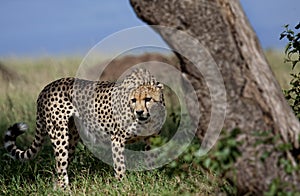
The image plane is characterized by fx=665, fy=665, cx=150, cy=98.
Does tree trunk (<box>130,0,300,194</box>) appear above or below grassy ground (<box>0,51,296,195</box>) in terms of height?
above

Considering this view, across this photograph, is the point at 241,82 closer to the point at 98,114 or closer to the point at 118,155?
the point at 118,155

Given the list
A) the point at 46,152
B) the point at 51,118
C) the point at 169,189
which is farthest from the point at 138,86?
the point at 46,152

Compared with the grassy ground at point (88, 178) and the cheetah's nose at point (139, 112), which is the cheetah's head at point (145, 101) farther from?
the grassy ground at point (88, 178)

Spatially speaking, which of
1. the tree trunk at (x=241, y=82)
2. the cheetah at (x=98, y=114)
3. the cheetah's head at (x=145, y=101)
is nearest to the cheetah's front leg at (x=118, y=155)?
the cheetah at (x=98, y=114)

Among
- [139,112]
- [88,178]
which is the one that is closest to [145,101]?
[139,112]

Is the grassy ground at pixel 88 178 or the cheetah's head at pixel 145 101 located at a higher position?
the cheetah's head at pixel 145 101

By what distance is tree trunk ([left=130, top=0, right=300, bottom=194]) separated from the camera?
3398mm

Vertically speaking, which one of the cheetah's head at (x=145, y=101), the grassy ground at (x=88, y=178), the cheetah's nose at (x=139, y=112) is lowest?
the grassy ground at (x=88, y=178)

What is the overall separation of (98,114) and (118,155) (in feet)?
1.62

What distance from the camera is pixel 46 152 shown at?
7195mm

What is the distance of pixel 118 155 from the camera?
5.63 meters

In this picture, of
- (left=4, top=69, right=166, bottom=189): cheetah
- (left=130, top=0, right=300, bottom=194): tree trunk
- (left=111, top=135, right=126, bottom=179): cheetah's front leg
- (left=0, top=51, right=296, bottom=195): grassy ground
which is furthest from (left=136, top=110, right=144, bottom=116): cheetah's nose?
(left=130, top=0, right=300, bottom=194): tree trunk

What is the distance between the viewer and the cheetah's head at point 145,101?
18.1ft

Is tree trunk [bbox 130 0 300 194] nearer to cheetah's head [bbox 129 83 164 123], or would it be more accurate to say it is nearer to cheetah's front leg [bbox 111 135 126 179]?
cheetah's head [bbox 129 83 164 123]
